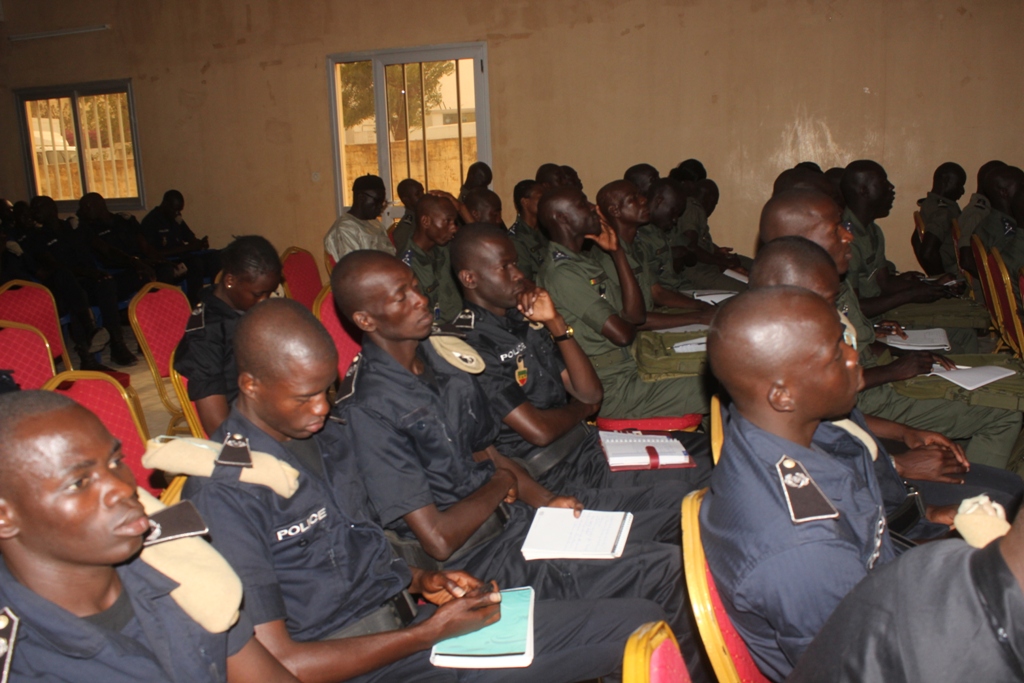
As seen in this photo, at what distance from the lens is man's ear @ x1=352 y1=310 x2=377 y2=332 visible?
6.66ft

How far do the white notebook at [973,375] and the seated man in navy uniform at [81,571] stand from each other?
258cm

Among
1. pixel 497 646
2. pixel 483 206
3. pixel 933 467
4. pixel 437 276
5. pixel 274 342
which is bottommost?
pixel 497 646

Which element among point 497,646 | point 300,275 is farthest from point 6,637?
point 300,275

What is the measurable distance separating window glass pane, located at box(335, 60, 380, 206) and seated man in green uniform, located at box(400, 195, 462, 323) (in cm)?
371

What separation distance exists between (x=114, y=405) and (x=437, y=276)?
270 cm

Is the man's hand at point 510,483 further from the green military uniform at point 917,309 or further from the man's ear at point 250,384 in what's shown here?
the green military uniform at point 917,309

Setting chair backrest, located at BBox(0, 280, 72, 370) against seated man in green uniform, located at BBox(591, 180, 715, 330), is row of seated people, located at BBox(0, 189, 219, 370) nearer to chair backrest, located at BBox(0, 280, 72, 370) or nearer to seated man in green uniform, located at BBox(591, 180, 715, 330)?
chair backrest, located at BBox(0, 280, 72, 370)

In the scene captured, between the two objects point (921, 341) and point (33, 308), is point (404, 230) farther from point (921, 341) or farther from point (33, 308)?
point (921, 341)

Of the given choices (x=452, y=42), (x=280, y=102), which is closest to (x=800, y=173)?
(x=452, y=42)

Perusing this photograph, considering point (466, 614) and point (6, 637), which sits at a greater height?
point (6, 637)

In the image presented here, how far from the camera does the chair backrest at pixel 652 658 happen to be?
3.01 feet

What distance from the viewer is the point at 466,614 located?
5.18 ft

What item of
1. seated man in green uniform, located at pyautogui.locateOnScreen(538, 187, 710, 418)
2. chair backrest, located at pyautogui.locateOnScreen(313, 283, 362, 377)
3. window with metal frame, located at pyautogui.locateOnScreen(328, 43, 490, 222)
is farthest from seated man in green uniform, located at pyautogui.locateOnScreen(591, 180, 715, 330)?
window with metal frame, located at pyautogui.locateOnScreen(328, 43, 490, 222)

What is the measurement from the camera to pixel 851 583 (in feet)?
3.88
